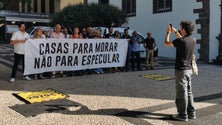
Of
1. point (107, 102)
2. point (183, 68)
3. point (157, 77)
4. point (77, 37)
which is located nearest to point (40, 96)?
point (107, 102)

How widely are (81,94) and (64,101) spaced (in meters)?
0.88

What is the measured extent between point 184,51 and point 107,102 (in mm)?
2246

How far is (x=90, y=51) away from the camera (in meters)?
12.2

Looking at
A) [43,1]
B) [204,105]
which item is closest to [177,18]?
[204,105]

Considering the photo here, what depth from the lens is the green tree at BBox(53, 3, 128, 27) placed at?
20203 mm

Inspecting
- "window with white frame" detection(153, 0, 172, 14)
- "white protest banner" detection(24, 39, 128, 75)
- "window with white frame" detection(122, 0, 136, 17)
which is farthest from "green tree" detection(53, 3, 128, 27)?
"white protest banner" detection(24, 39, 128, 75)

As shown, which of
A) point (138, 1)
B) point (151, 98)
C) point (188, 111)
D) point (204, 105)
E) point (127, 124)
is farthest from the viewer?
point (138, 1)

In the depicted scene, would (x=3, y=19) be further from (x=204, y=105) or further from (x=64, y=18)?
(x=204, y=105)

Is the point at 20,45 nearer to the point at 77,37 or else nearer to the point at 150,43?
the point at 77,37

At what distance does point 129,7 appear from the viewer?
2408 cm

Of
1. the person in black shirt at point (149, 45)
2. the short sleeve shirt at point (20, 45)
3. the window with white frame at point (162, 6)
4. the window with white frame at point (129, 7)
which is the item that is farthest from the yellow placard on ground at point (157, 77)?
the window with white frame at point (129, 7)

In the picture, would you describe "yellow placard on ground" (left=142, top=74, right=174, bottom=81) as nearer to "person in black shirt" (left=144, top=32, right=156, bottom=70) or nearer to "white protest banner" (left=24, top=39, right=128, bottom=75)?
"white protest banner" (left=24, top=39, right=128, bottom=75)

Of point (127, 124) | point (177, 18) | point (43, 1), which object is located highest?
point (43, 1)

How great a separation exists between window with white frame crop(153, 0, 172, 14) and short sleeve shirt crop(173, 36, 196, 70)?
14.2m
